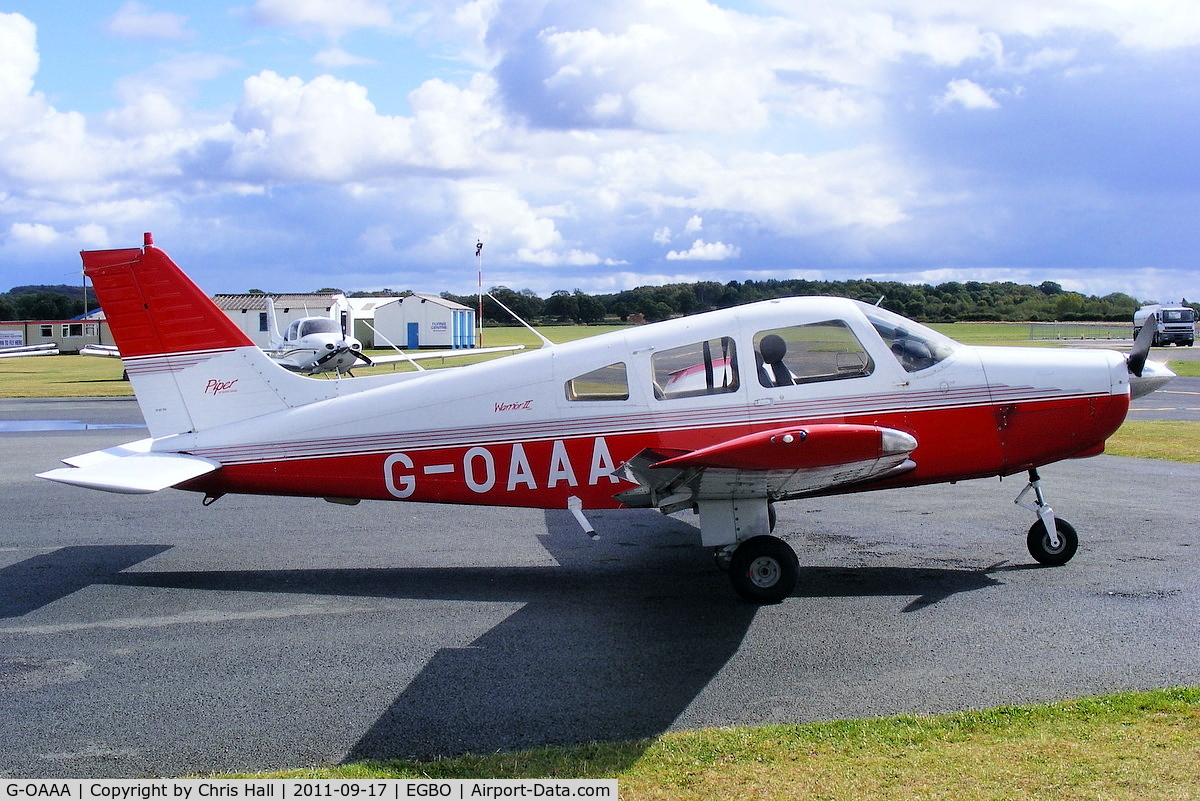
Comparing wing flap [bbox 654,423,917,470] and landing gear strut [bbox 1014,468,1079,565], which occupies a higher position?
wing flap [bbox 654,423,917,470]

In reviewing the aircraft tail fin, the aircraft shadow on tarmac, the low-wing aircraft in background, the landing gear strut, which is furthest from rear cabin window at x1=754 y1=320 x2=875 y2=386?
the low-wing aircraft in background

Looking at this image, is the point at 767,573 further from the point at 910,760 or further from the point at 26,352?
the point at 26,352

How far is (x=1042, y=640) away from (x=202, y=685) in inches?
205

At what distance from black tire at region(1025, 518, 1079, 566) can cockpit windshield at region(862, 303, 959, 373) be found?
172 centimetres

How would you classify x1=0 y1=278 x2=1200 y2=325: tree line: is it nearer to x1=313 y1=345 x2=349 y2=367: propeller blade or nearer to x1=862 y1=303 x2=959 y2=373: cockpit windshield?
x1=862 y1=303 x2=959 y2=373: cockpit windshield

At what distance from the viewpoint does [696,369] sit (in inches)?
287

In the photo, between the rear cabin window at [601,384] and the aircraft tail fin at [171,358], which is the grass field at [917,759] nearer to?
the rear cabin window at [601,384]

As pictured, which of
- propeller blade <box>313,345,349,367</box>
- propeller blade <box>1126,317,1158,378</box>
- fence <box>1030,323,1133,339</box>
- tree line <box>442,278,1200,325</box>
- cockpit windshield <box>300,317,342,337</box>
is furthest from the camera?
fence <box>1030,323,1133,339</box>

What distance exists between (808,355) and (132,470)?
5409mm

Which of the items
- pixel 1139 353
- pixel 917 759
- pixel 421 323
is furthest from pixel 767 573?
pixel 421 323

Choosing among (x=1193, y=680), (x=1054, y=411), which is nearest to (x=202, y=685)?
(x=1193, y=680)

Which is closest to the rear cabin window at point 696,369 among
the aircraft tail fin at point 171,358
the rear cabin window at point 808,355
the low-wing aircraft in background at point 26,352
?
the rear cabin window at point 808,355

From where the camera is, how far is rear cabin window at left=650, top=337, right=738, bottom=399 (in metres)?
7.24

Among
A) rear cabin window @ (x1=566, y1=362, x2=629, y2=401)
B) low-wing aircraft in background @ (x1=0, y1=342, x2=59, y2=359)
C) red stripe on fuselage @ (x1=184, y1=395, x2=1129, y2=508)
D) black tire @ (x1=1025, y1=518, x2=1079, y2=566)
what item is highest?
low-wing aircraft in background @ (x1=0, y1=342, x2=59, y2=359)
